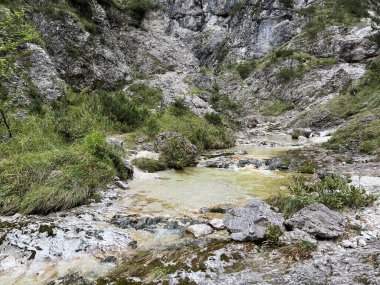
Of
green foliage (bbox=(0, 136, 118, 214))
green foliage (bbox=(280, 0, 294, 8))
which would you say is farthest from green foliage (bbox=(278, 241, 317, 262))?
green foliage (bbox=(280, 0, 294, 8))

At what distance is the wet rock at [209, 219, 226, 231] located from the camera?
746 centimetres

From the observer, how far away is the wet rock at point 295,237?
6.40 metres

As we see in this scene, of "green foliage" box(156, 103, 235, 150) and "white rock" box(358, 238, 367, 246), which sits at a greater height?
"green foliage" box(156, 103, 235, 150)

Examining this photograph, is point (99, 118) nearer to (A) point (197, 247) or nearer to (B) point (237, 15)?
(A) point (197, 247)

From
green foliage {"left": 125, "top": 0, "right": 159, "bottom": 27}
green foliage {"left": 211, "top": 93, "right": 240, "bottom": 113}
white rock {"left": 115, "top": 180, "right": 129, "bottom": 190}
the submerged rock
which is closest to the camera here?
white rock {"left": 115, "top": 180, "right": 129, "bottom": 190}

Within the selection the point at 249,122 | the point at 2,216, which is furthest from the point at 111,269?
the point at 249,122

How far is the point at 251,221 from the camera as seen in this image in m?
7.25

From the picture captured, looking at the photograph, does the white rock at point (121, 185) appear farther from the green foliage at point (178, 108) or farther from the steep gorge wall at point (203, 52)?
the green foliage at point (178, 108)

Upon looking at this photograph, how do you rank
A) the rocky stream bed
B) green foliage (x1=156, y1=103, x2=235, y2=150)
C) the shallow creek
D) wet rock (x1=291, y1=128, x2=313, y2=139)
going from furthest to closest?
wet rock (x1=291, y1=128, x2=313, y2=139) → green foliage (x1=156, y1=103, x2=235, y2=150) → the shallow creek → the rocky stream bed

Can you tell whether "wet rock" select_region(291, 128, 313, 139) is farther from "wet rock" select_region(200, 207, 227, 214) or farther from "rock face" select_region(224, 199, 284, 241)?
"rock face" select_region(224, 199, 284, 241)

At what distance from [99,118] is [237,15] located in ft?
125

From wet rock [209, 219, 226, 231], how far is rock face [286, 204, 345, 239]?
1.45 m

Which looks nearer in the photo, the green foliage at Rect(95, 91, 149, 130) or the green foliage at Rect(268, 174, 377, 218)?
the green foliage at Rect(268, 174, 377, 218)

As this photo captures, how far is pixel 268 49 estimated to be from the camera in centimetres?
4606
